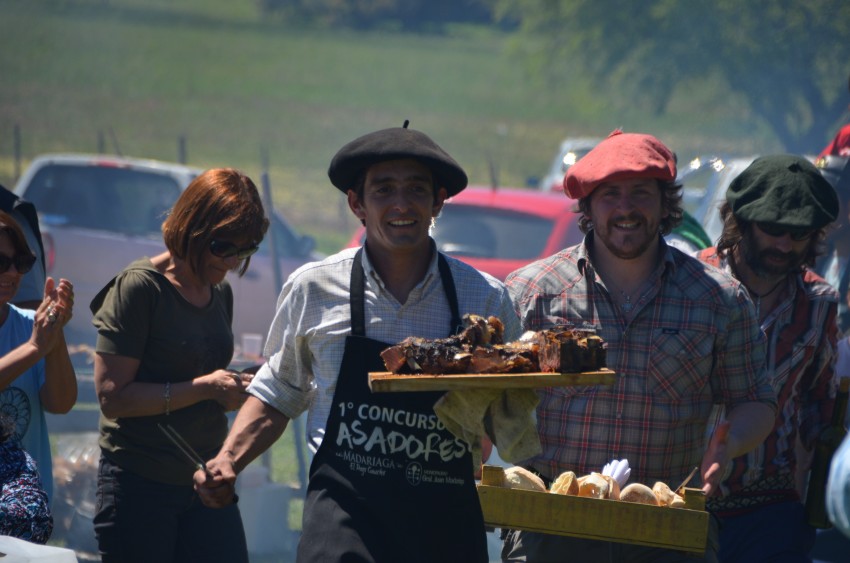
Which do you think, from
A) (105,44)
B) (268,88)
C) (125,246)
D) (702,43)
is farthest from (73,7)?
(125,246)

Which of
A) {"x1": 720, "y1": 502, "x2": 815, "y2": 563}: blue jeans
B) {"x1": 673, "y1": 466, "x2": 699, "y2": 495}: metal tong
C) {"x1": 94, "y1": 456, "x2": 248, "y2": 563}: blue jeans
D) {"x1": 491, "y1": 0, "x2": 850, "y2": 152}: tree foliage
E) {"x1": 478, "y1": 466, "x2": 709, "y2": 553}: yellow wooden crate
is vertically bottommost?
{"x1": 94, "y1": 456, "x2": 248, "y2": 563}: blue jeans

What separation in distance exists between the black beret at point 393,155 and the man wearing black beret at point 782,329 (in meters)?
1.39

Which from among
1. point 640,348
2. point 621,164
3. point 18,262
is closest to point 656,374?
point 640,348

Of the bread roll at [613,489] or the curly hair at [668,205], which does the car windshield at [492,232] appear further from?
the bread roll at [613,489]

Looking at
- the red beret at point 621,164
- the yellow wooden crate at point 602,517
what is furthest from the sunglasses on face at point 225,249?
the yellow wooden crate at point 602,517

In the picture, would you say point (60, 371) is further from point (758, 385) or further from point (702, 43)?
point (702, 43)

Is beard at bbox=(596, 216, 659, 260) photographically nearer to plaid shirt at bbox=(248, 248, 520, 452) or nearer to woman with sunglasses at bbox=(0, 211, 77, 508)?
plaid shirt at bbox=(248, 248, 520, 452)

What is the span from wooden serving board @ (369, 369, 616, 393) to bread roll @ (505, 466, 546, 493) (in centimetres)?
41

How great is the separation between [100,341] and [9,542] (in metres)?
1.00

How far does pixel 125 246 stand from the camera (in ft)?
37.9

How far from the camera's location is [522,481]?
358 cm

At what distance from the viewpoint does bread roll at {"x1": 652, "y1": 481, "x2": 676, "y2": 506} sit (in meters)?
3.54

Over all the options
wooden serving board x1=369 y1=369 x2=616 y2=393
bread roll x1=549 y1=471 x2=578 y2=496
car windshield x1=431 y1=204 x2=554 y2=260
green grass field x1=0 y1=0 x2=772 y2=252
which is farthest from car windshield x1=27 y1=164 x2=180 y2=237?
green grass field x1=0 y1=0 x2=772 y2=252

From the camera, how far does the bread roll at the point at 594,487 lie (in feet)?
11.6
